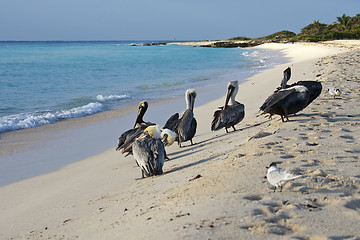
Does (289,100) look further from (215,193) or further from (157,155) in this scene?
(215,193)

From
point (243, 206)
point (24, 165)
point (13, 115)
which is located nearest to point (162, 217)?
point (243, 206)

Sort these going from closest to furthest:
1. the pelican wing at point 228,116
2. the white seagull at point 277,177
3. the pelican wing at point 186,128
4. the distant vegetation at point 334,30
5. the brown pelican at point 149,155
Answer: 1. the white seagull at point 277,177
2. the brown pelican at point 149,155
3. the pelican wing at point 186,128
4. the pelican wing at point 228,116
5. the distant vegetation at point 334,30

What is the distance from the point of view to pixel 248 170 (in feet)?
13.4

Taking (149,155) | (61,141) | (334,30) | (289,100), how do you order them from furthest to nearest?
(334,30)
(61,141)
(289,100)
(149,155)

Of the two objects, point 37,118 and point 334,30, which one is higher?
point 334,30

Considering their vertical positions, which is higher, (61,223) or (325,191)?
(325,191)

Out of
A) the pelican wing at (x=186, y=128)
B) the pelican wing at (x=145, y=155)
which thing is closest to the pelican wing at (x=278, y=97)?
the pelican wing at (x=186, y=128)

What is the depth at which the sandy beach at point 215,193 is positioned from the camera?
277cm

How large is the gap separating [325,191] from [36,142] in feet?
23.7

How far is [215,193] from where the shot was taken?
354cm

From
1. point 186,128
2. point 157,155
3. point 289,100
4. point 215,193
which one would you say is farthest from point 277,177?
point 186,128

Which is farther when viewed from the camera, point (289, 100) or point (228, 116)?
point (228, 116)

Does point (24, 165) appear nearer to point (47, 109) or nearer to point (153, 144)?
point (153, 144)

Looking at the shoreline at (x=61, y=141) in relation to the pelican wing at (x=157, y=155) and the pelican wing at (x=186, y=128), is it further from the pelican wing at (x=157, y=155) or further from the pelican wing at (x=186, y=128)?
the pelican wing at (x=157, y=155)
